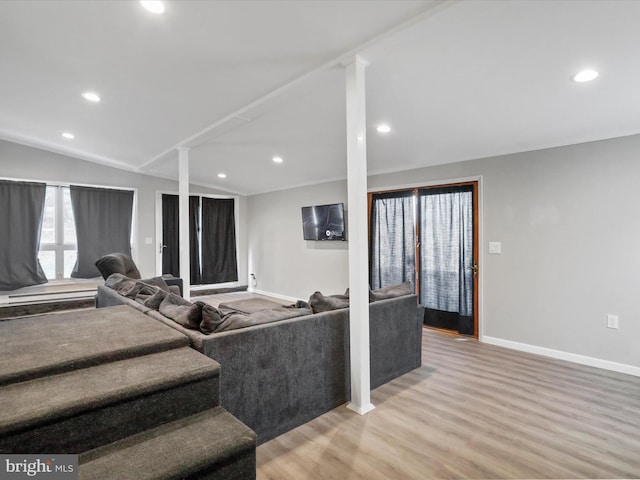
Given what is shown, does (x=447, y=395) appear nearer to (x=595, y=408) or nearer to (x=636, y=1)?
(x=595, y=408)

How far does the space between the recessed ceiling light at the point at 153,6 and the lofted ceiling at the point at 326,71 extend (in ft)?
0.16

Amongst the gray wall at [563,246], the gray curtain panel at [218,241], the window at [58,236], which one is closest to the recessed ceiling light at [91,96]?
the window at [58,236]

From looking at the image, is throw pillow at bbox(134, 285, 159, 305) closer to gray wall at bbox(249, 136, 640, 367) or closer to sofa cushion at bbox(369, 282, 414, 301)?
sofa cushion at bbox(369, 282, 414, 301)

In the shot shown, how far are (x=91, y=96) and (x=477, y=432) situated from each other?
14.7 ft

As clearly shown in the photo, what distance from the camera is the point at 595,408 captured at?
8.16 feet

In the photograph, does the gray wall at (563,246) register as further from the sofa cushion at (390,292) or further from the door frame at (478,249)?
the sofa cushion at (390,292)

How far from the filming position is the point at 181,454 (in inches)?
53.7

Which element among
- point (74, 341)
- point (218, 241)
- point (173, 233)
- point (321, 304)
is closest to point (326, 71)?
point (321, 304)

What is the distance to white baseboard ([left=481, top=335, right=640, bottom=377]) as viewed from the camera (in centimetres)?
314

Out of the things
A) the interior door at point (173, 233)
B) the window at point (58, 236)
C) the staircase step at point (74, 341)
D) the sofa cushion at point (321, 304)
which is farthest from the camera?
the interior door at point (173, 233)

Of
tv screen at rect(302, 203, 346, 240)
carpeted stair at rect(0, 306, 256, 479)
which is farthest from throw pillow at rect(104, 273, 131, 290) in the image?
tv screen at rect(302, 203, 346, 240)

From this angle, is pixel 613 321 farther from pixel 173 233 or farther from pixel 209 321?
pixel 173 233

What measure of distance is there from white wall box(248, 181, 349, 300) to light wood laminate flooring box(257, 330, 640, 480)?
118 inches
